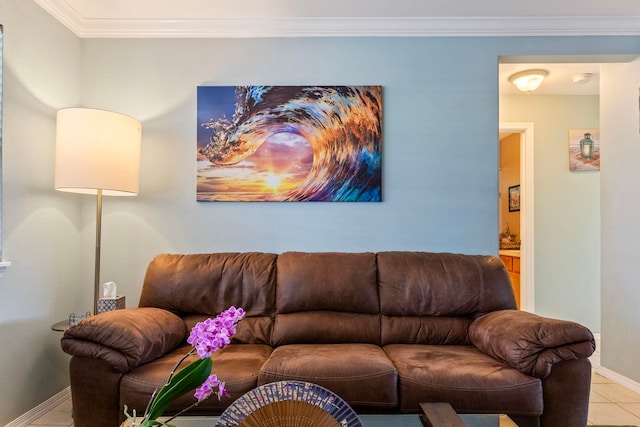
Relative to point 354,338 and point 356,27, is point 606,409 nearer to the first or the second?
point 354,338

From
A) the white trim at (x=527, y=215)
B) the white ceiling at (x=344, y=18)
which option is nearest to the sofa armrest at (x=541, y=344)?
the white ceiling at (x=344, y=18)

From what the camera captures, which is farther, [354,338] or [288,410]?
[354,338]

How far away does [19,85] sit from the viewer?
214 cm

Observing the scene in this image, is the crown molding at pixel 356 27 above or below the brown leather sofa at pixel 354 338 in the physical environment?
above

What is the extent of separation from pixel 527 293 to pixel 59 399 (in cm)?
392

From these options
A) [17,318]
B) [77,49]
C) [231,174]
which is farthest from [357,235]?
[77,49]

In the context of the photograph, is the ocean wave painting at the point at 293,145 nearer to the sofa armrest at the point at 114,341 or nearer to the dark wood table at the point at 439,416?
the sofa armrest at the point at 114,341

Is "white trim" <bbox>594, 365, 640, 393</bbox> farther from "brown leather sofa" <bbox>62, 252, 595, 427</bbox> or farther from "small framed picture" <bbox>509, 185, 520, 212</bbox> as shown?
"small framed picture" <bbox>509, 185, 520, 212</bbox>

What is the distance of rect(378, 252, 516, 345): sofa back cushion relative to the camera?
2205 millimetres

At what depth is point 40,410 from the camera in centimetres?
223

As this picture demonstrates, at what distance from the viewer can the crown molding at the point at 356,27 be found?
2609 mm

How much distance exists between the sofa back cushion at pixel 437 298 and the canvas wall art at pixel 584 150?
7.39ft

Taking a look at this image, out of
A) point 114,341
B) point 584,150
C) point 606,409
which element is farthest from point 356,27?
point 606,409

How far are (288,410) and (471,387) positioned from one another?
902 millimetres
